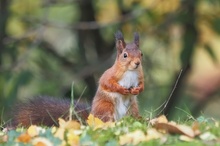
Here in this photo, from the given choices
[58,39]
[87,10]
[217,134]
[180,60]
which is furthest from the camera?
[58,39]

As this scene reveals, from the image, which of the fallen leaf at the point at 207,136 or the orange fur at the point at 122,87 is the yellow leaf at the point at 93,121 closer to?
the orange fur at the point at 122,87

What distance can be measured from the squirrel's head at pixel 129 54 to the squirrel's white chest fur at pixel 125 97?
0.21ft

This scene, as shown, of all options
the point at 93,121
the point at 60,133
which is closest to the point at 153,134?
the point at 60,133

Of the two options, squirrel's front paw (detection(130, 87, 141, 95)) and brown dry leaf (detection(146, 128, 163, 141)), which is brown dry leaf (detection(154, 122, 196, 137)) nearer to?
brown dry leaf (detection(146, 128, 163, 141))

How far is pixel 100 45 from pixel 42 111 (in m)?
6.38

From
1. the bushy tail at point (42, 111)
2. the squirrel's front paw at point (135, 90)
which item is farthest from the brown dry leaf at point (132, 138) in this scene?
the bushy tail at point (42, 111)

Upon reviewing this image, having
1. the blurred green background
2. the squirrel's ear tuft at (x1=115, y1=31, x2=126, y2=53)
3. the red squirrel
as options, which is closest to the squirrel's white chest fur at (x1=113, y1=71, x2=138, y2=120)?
the red squirrel

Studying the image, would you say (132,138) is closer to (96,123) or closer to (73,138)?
(73,138)

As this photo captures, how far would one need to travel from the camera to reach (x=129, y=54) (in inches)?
245

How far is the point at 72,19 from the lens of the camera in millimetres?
13375

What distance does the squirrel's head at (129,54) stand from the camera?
243 inches

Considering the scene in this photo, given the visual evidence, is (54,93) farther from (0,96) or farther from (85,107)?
(85,107)

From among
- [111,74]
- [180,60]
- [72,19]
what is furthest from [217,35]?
[111,74]

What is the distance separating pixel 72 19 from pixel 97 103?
7.16 m
